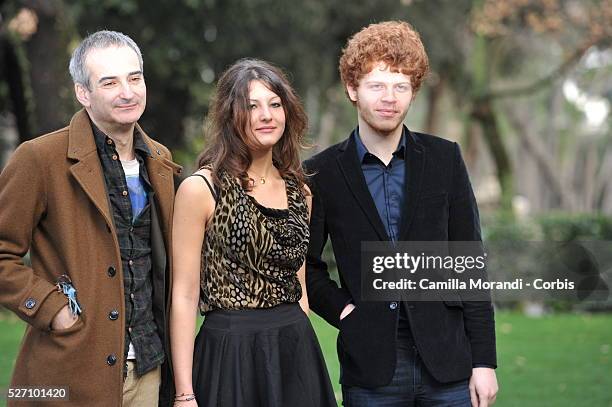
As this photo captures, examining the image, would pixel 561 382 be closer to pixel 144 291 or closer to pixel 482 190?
pixel 144 291

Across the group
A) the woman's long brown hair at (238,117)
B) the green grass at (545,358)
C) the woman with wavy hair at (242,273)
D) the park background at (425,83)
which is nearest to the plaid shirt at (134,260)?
the woman with wavy hair at (242,273)

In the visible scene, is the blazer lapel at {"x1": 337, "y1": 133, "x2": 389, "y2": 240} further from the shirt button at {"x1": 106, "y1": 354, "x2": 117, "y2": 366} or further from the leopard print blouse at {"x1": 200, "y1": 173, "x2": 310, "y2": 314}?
the shirt button at {"x1": 106, "y1": 354, "x2": 117, "y2": 366}

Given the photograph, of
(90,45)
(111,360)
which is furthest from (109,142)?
(111,360)

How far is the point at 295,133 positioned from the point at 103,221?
3.10 ft

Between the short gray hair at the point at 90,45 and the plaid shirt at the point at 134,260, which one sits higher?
the short gray hair at the point at 90,45

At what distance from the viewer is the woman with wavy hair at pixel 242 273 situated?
359cm

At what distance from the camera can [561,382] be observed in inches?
343

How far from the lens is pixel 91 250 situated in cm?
337

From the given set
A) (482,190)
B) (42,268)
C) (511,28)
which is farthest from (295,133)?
(482,190)

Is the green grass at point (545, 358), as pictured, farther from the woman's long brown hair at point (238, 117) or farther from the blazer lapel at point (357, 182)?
the woman's long brown hair at point (238, 117)

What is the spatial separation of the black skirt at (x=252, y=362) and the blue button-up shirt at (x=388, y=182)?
0.60 metres

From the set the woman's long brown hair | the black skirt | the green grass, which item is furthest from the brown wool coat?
the green grass

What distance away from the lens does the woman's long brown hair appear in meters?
3.69

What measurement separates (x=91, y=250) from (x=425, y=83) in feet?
10.1
